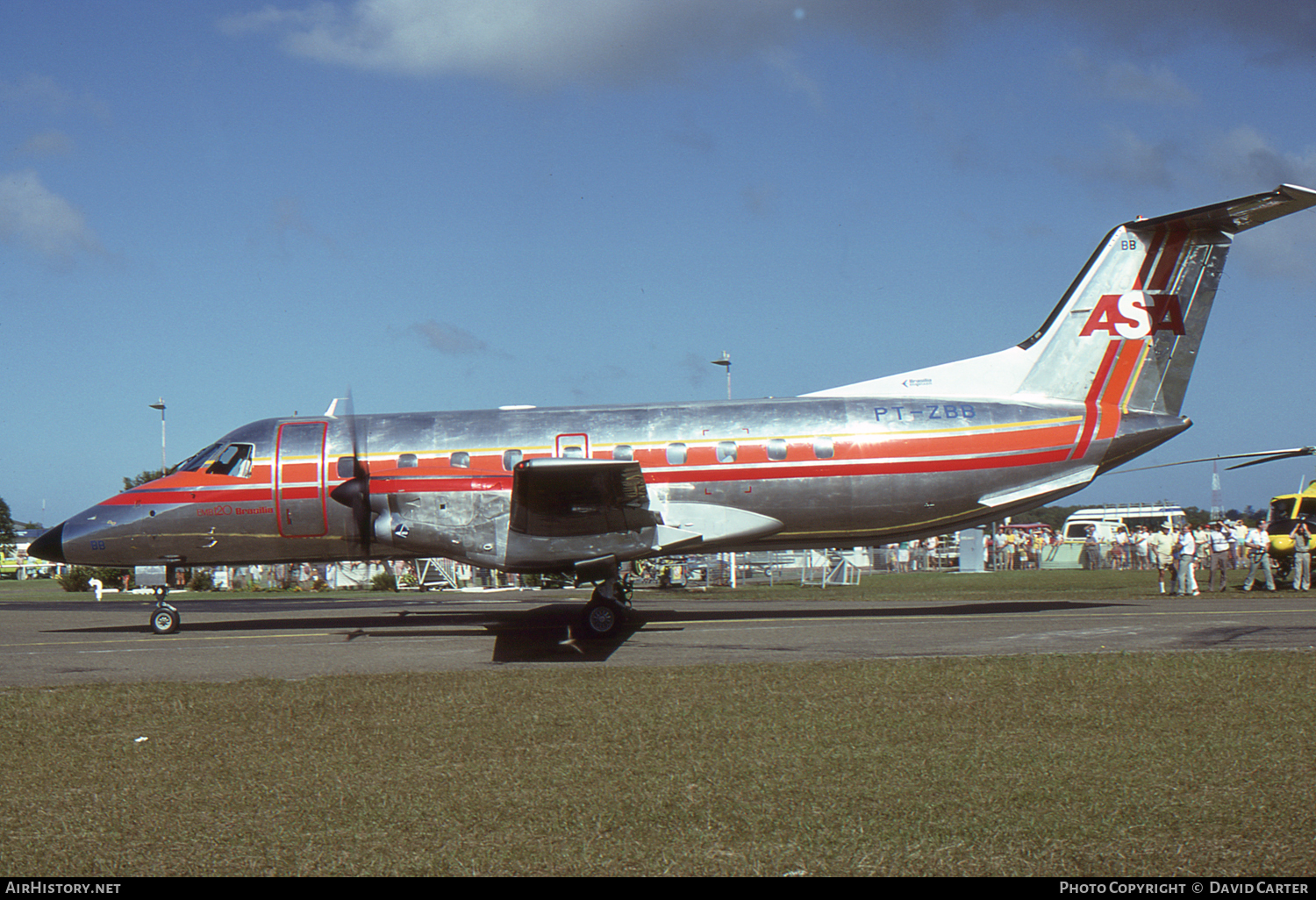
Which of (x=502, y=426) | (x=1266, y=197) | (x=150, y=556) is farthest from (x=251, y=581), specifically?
(x=1266, y=197)

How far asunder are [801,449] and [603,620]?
462cm

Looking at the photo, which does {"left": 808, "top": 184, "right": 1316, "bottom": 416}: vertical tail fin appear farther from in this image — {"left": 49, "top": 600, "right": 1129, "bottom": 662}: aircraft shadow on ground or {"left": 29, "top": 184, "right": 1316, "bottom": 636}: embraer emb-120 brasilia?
{"left": 49, "top": 600, "right": 1129, "bottom": 662}: aircraft shadow on ground

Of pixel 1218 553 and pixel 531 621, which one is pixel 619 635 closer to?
pixel 531 621

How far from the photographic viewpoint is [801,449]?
687 inches

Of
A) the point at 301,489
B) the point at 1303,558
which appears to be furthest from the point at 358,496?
the point at 1303,558

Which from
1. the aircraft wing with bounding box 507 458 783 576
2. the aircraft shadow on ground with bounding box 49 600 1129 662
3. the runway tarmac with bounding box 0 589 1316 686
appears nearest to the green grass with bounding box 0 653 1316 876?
the runway tarmac with bounding box 0 589 1316 686

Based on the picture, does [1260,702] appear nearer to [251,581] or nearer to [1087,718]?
[1087,718]

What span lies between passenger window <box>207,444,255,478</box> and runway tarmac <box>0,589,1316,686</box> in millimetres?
2942

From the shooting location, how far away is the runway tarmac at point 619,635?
12977 mm

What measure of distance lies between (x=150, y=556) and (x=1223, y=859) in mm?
17600

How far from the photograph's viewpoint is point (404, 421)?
59.4 ft

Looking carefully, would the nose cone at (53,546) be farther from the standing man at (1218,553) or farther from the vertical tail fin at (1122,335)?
the standing man at (1218,553)

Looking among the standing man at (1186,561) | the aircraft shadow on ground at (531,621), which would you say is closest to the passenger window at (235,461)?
the aircraft shadow on ground at (531,621)
